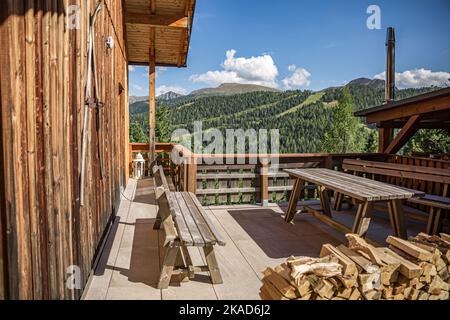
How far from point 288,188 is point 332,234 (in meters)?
1.69

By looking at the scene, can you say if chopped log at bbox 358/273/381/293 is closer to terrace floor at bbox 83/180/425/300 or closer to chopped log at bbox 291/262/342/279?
chopped log at bbox 291/262/342/279

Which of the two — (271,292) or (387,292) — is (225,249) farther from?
(387,292)

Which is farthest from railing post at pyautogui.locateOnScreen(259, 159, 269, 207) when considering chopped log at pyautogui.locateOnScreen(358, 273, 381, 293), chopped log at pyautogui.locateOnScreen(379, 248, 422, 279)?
chopped log at pyautogui.locateOnScreen(358, 273, 381, 293)

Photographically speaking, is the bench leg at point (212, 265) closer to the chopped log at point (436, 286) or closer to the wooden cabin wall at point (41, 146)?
the wooden cabin wall at point (41, 146)

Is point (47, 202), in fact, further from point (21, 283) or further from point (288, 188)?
point (288, 188)

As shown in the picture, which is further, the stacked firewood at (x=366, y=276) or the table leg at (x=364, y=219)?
the table leg at (x=364, y=219)

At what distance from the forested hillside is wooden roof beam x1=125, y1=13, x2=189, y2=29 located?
78.3 feet

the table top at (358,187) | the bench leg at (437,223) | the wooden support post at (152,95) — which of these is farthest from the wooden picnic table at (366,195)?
the wooden support post at (152,95)

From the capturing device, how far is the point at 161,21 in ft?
22.8

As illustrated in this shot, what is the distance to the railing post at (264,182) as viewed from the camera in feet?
18.3

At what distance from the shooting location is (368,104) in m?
43.8

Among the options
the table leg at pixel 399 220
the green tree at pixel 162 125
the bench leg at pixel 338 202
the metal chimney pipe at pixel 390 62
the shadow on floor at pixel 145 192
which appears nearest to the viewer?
the table leg at pixel 399 220

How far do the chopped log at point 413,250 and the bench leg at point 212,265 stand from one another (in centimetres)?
Answer: 141

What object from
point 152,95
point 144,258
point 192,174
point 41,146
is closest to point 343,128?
point 152,95
